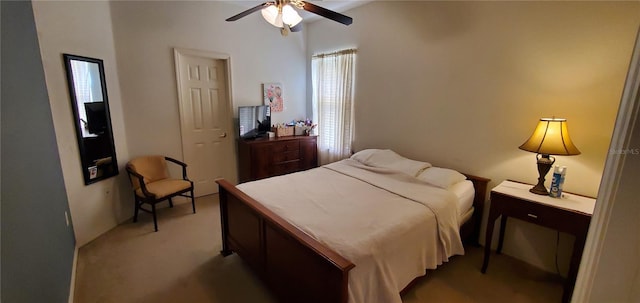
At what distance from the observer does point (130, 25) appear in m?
2.98

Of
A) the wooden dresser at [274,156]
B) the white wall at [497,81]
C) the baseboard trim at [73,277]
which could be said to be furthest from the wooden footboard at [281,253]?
the white wall at [497,81]

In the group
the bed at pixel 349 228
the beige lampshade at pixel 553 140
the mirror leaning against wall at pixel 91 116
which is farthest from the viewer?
the mirror leaning against wall at pixel 91 116

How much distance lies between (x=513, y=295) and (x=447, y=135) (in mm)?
1532

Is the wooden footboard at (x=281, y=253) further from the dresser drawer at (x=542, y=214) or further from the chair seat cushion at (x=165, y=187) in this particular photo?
the dresser drawer at (x=542, y=214)

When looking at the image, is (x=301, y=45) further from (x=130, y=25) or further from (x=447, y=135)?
(x=447, y=135)

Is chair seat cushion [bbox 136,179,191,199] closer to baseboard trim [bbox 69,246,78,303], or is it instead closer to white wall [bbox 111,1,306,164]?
white wall [bbox 111,1,306,164]

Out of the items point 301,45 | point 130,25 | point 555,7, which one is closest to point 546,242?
point 555,7

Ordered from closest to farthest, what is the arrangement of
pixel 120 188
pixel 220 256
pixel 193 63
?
pixel 220 256 < pixel 120 188 < pixel 193 63

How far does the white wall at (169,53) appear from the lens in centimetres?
304

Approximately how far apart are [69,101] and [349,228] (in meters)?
2.80

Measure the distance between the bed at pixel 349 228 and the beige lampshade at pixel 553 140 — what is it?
681mm

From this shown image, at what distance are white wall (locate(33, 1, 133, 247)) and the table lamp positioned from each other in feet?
13.1

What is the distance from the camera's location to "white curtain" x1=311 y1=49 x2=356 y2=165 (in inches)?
150

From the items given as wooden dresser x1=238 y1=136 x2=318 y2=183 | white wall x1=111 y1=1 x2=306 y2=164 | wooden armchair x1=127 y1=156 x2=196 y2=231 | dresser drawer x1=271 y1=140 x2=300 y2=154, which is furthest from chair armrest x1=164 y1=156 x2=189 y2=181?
dresser drawer x1=271 y1=140 x2=300 y2=154
